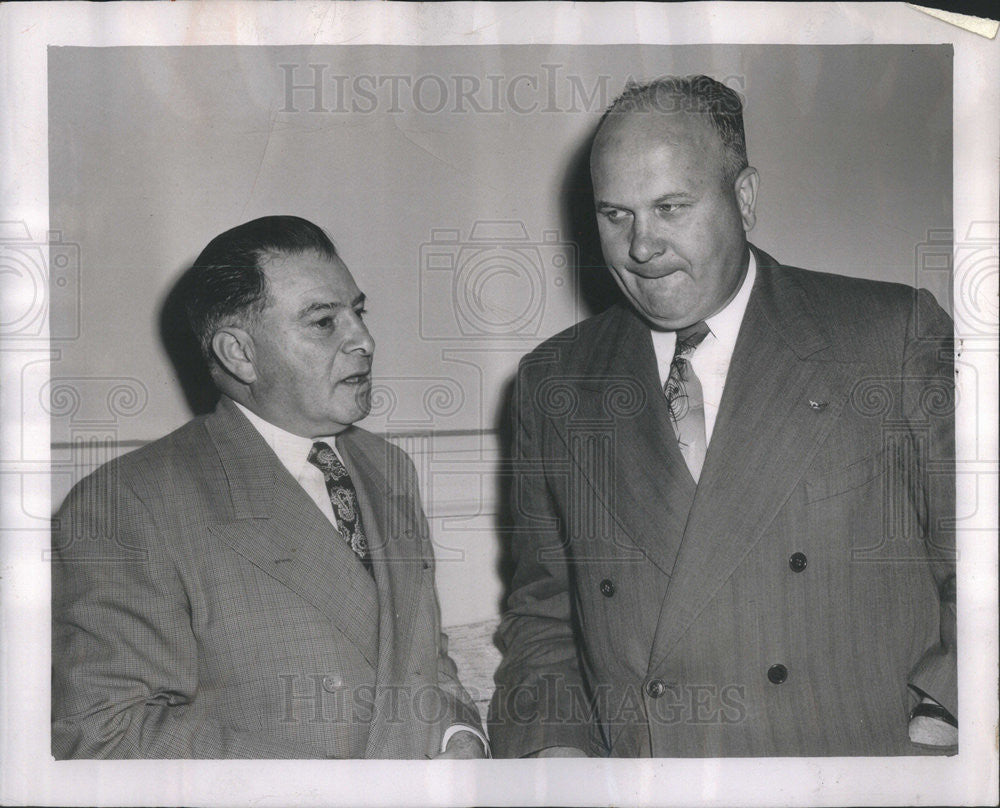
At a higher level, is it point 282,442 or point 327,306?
point 327,306

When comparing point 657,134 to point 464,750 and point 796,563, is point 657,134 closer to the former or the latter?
point 796,563

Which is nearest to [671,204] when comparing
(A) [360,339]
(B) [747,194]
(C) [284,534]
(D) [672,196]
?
(D) [672,196]

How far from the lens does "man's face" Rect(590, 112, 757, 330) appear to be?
1382mm

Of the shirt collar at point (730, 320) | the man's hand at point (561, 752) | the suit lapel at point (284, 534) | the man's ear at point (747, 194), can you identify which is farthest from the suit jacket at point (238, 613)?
the man's ear at point (747, 194)

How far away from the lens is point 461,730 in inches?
57.6

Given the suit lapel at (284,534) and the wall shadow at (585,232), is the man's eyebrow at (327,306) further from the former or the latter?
the wall shadow at (585,232)

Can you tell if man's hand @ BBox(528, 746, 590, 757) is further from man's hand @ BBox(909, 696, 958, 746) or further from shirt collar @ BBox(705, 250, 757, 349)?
shirt collar @ BBox(705, 250, 757, 349)

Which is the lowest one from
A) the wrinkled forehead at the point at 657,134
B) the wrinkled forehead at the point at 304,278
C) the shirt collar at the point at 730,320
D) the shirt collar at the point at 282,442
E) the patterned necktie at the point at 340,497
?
the patterned necktie at the point at 340,497

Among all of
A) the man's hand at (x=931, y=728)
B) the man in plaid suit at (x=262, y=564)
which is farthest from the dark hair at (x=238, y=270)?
the man's hand at (x=931, y=728)

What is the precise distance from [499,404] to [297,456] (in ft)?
1.05

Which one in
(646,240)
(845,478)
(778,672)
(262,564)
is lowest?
(778,672)

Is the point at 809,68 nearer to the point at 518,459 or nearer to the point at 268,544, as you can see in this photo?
the point at 518,459

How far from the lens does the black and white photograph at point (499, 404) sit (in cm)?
140

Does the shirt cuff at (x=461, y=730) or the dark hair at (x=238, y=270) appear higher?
the dark hair at (x=238, y=270)
